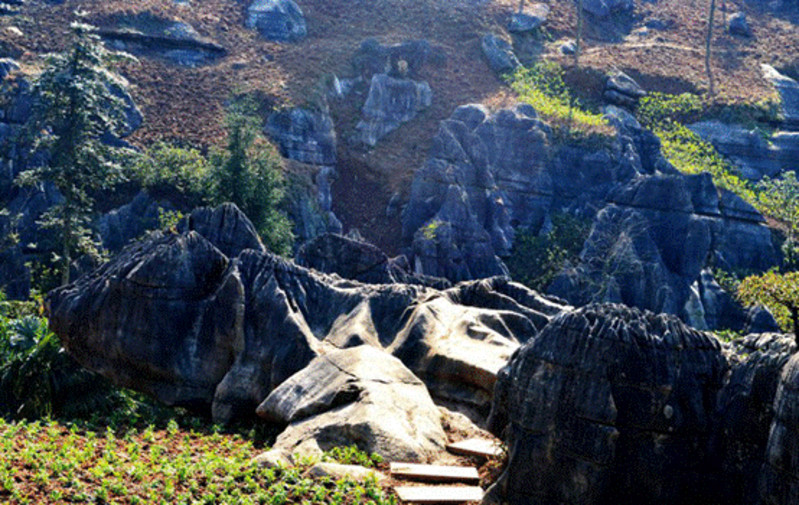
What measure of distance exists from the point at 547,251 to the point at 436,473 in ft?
79.9

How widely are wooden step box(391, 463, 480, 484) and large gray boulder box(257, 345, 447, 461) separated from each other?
330 mm

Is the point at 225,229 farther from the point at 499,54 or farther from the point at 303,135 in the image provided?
the point at 499,54

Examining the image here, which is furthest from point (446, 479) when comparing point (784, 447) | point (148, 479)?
point (784, 447)

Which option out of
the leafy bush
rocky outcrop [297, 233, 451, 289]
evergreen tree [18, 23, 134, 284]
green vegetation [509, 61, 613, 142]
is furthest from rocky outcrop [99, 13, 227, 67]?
rocky outcrop [297, 233, 451, 289]

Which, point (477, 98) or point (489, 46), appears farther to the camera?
point (489, 46)

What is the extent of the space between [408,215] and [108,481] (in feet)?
80.5

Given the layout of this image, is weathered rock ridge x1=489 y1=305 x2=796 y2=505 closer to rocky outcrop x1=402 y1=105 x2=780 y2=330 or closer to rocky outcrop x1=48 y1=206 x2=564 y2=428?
rocky outcrop x1=48 y1=206 x2=564 y2=428

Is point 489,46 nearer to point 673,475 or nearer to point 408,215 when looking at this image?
point 408,215

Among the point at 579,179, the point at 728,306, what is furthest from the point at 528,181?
the point at 728,306

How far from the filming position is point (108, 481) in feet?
25.0

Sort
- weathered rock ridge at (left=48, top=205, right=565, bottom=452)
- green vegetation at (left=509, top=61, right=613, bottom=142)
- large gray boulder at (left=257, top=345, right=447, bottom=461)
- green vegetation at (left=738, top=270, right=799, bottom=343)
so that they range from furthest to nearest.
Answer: green vegetation at (left=509, top=61, right=613, bottom=142), green vegetation at (left=738, top=270, right=799, bottom=343), weathered rock ridge at (left=48, top=205, right=565, bottom=452), large gray boulder at (left=257, top=345, right=447, bottom=461)

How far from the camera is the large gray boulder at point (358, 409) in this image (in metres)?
8.84

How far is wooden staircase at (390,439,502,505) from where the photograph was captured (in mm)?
7730

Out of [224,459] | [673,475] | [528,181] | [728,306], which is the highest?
[673,475]
